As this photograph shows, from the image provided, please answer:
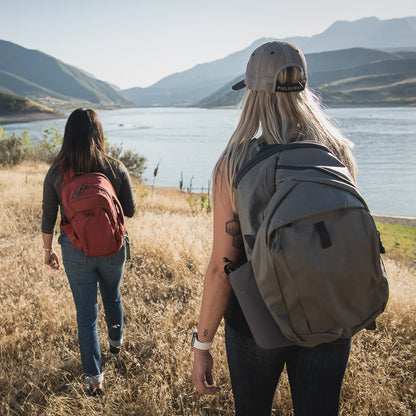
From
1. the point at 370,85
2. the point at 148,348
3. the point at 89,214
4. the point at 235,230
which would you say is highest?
the point at 370,85

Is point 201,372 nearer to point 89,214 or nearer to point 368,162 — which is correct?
point 89,214

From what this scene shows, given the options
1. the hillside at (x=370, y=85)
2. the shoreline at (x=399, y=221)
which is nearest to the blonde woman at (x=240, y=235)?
the shoreline at (x=399, y=221)

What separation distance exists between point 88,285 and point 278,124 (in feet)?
5.18

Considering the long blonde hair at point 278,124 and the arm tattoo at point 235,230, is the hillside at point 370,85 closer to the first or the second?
the long blonde hair at point 278,124

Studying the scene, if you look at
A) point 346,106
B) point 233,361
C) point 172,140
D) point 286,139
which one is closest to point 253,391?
point 233,361

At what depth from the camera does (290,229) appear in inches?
38.2

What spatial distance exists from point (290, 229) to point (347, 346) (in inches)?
20.5

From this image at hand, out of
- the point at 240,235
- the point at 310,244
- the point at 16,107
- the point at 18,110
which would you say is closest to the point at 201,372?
the point at 240,235

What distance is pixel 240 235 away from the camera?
127cm

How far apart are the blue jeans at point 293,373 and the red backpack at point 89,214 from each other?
107 cm

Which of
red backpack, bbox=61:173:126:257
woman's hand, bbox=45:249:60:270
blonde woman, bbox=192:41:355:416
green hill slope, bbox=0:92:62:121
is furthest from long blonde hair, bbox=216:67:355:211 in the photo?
green hill slope, bbox=0:92:62:121

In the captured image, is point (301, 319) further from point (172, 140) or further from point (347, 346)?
point (172, 140)

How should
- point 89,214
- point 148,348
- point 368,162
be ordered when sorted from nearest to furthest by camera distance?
point 89,214, point 148,348, point 368,162

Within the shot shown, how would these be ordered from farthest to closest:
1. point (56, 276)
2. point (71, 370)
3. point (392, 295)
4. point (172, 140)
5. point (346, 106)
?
point (346, 106), point (172, 140), point (56, 276), point (392, 295), point (71, 370)
